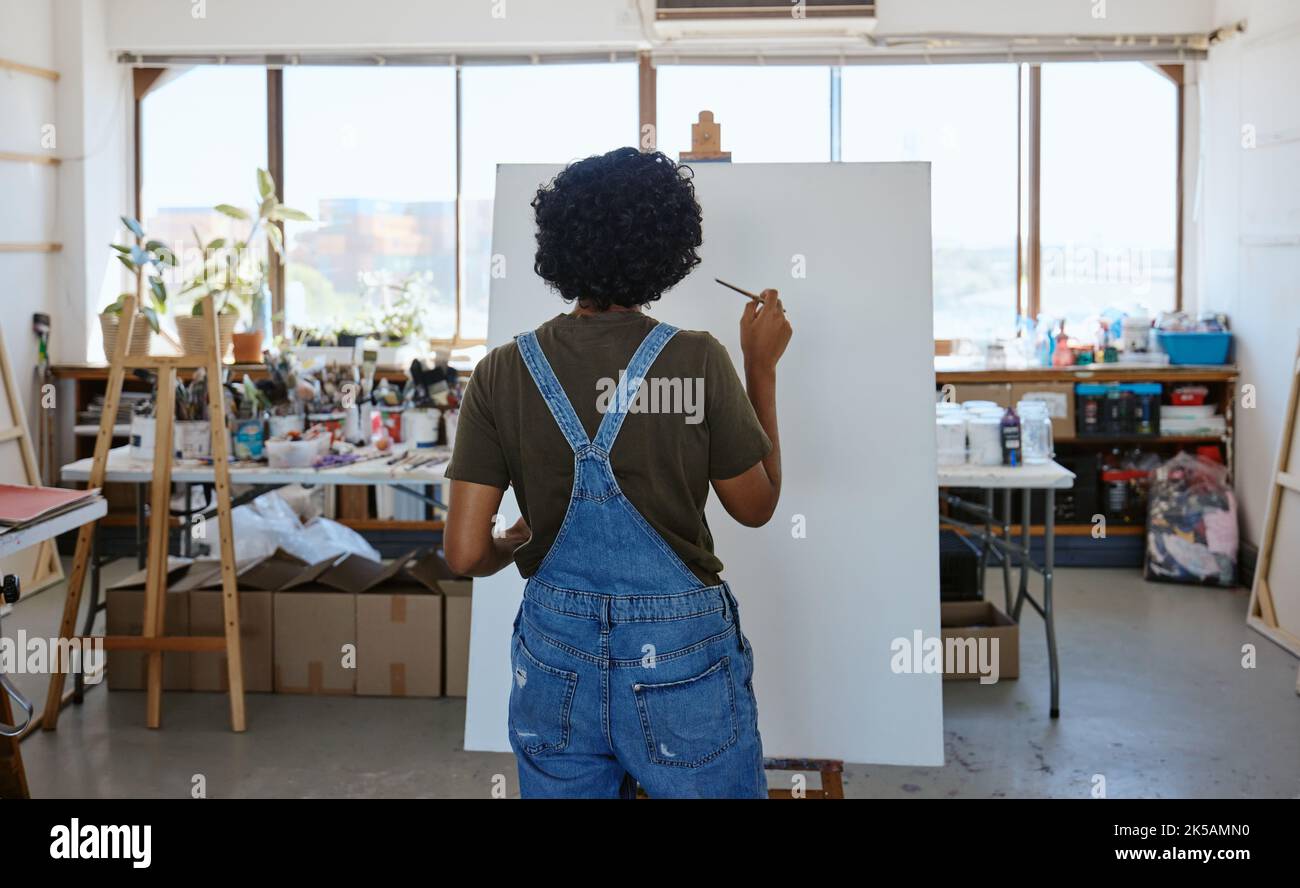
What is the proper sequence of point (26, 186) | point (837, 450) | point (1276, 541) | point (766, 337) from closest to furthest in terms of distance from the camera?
point (766, 337) < point (837, 450) < point (1276, 541) < point (26, 186)

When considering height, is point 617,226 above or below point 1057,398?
above

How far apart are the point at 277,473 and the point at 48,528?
1438mm

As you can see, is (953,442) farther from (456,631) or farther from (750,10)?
(750,10)

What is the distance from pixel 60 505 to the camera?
2.53m

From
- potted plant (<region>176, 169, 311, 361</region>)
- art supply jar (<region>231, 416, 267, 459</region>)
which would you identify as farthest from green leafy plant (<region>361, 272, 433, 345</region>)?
art supply jar (<region>231, 416, 267, 459</region>)

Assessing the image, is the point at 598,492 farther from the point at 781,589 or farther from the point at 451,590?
the point at 451,590

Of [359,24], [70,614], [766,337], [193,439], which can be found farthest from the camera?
[359,24]

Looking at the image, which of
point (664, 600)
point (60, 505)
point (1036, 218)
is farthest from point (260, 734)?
point (1036, 218)

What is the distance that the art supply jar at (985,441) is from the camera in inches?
153

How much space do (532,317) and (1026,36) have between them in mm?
4371

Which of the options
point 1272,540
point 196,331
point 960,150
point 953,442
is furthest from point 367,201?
point 1272,540

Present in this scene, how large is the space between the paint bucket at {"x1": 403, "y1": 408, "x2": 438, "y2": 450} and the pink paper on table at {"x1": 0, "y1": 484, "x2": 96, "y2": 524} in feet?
5.41

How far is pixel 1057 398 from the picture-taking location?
5.63 meters

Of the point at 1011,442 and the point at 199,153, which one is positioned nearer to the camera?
the point at 1011,442
